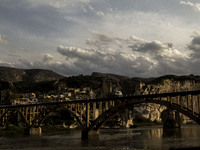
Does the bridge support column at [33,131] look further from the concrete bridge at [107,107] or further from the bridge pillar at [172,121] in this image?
the bridge pillar at [172,121]

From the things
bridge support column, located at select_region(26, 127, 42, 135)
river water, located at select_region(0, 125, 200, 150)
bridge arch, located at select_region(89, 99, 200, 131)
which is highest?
bridge arch, located at select_region(89, 99, 200, 131)

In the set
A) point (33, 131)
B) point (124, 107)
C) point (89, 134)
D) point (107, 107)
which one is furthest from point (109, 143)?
point (33, 131)

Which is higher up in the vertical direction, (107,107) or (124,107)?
(124,107)

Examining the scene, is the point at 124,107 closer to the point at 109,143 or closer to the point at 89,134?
the point at 109,143

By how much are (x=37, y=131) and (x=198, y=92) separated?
70210mm

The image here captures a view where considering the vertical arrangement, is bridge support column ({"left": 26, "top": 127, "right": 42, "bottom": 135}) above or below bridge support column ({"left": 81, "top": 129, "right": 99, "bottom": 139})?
below

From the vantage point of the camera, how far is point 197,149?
47.8m

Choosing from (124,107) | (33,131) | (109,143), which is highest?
Answer: (124,107)

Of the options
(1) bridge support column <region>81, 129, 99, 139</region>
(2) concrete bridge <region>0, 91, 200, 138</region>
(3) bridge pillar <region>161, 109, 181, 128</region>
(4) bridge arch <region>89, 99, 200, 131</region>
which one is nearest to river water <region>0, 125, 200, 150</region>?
(1) bridge support column <region>81, 129, 99, 139</region>

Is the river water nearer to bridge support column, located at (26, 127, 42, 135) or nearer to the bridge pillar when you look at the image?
bridge support column, located at (26, 127, 42, 135)

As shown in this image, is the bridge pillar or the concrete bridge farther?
the bridge pillar

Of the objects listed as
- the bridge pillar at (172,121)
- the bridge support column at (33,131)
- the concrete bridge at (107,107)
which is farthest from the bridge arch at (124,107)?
the bridge pillar at (172,121)

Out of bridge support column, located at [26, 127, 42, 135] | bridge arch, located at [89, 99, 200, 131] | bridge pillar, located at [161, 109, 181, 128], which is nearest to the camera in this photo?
bridge arch, located at [89, 99, 200, 131]

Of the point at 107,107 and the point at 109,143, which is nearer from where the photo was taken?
the point at 109,143
